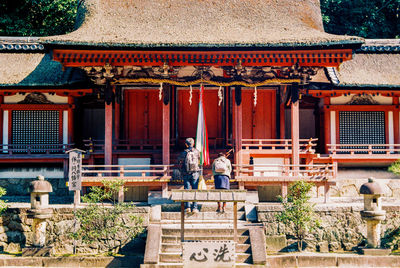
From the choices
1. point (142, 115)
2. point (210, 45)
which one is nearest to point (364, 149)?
point (210, 45)

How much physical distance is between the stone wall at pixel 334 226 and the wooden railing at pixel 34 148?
371 inches

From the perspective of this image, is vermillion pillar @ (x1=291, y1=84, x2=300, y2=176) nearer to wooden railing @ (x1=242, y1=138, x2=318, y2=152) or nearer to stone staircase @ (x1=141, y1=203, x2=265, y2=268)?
wooden railing @ (x1=242, y1=138, x2=318, y2=152)

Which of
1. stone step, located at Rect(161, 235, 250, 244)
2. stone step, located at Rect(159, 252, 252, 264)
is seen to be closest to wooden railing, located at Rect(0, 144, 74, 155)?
stone step, located at Rect(161, 235, 250, 244)

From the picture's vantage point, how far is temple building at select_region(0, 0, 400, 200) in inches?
707

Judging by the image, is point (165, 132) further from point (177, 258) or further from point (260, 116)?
point (177, 258)

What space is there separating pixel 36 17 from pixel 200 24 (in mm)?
15908

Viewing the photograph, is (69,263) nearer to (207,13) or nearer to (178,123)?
(178,123)

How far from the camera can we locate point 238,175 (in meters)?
18.5

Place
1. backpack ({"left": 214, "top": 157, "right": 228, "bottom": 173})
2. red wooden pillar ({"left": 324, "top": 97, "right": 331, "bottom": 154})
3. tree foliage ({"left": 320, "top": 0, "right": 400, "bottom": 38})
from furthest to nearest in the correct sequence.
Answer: tree foliage ({"left": 320, "top": 0, "right": 400, "bottom": 38}) → red wooden pillar ({"left": 324, "top": 97, "right": 331, "bottom": 154}) → backpack ({"left": 214, "top": 157, "right": 228, "bottom": 173})

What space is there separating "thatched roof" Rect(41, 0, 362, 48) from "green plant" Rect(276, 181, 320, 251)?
5075 mm

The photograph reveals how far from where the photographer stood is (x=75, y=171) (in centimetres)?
1620

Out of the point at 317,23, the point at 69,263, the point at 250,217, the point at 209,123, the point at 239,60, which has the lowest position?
the point at 69,263

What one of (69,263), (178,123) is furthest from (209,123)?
(69,263)

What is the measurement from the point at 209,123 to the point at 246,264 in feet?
30.5
